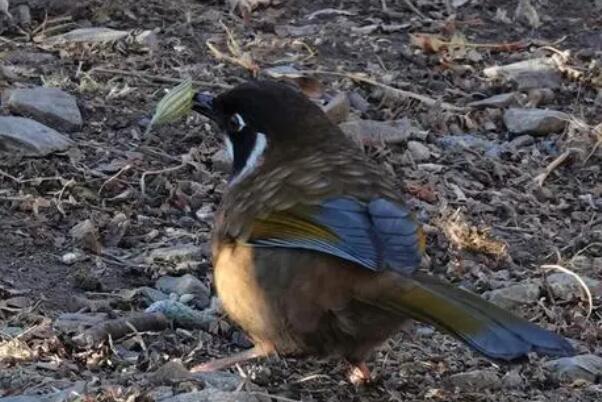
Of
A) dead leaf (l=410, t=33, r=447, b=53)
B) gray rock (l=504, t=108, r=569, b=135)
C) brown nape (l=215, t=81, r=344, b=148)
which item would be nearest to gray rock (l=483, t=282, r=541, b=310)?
brown nape (l=215, t=81, r=344, b=148)

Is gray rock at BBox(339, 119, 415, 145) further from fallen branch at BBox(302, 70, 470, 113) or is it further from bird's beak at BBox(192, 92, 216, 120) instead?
bird's beak at BBox(192, 92, 216, 120)

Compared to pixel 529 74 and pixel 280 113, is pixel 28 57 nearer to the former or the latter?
pixel 280 113

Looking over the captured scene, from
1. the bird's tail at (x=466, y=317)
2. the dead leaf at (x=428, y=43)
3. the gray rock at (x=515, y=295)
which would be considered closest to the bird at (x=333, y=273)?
the bird's tail at (x=466, y=317)

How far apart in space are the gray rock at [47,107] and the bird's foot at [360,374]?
7.09 ft

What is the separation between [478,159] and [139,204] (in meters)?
1.70

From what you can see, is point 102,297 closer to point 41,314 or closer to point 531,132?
point 41,314

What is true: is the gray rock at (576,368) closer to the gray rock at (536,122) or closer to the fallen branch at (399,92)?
the gray rock at (536,122)

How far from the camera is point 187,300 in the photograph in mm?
5391

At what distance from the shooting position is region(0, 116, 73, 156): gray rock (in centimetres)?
623

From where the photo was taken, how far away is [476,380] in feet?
16.2

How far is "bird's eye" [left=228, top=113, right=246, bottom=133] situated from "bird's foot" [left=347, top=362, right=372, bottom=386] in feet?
3.08

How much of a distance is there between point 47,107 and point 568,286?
2.25 m

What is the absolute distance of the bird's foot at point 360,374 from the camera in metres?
4.86

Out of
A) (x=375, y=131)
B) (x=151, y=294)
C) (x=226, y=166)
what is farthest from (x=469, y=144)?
(x=151, y=294)
